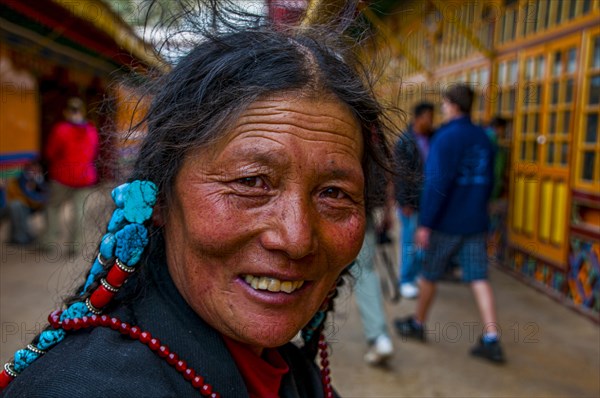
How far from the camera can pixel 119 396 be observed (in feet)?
2.64

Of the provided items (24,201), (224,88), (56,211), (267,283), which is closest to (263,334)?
(267,283)

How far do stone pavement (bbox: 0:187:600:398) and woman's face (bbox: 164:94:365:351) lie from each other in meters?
1.70

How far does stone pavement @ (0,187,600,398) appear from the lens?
11.1ft

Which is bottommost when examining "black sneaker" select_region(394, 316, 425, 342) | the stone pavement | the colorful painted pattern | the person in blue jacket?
the stone pavement

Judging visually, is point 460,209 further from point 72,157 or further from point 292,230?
point 72,157

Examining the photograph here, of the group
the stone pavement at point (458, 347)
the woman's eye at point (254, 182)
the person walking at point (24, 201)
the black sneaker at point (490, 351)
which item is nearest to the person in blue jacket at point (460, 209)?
the black sneaker at point (490, 351)

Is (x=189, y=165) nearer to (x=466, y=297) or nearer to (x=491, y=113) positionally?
(x=466, y=297)

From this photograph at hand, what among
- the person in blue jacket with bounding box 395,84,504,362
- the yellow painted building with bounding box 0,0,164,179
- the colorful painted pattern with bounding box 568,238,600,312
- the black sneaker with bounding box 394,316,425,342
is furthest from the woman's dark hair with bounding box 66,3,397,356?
the colorful painted pattern with bounding box 568,238,600,312

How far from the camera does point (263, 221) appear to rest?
99cm

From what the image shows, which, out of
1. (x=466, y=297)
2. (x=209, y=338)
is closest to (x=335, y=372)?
(x=466, y=297)

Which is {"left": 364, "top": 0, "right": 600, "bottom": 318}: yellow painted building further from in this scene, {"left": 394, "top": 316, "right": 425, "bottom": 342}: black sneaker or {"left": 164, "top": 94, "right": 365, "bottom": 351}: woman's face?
{"left": 164, "top": 94, "right": 365, "bottom": 351}: woman's face

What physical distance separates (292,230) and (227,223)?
0.40 feet

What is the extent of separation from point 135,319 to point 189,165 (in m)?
0.30

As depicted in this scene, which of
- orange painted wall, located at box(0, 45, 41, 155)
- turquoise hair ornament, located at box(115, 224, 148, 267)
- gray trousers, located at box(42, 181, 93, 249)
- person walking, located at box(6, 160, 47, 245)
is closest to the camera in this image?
turquoise hair ornament, located at box(115, 224, 148, 267)
